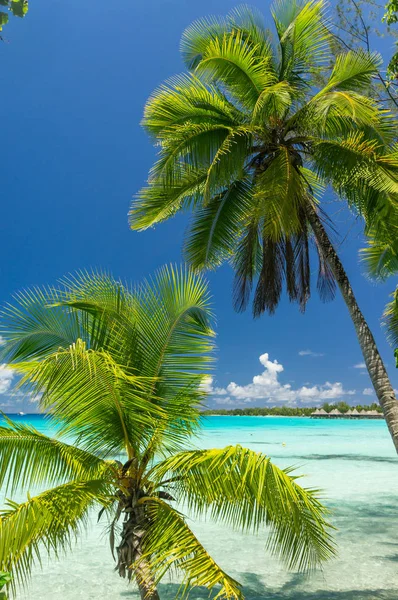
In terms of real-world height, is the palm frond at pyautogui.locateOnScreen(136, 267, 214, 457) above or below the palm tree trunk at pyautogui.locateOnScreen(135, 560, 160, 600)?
above

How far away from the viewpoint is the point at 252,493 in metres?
4.05

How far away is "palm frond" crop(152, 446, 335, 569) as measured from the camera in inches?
153

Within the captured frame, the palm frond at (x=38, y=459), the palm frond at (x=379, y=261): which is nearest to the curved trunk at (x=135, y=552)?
the palm frond at (x=38, y=459)

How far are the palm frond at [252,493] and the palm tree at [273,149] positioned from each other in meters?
3.03

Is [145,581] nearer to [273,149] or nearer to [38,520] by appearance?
[38,520]

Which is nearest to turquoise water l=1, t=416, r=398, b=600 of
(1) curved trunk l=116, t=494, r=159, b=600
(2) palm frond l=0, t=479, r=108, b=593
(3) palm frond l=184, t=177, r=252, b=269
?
(1) curved trunk l=116, t=494, r=159, b=600

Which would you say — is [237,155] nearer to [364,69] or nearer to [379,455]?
[364,69]

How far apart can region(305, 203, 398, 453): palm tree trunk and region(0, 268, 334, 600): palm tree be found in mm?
3041

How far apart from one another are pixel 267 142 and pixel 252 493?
6101 mm

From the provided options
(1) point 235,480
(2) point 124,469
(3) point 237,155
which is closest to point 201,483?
(1) point 235,480

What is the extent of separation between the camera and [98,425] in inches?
183

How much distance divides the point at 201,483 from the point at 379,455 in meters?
27.9

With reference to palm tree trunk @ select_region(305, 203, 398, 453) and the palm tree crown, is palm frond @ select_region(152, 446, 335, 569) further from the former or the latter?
the palm tree crown

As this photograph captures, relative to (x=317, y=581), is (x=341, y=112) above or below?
above
